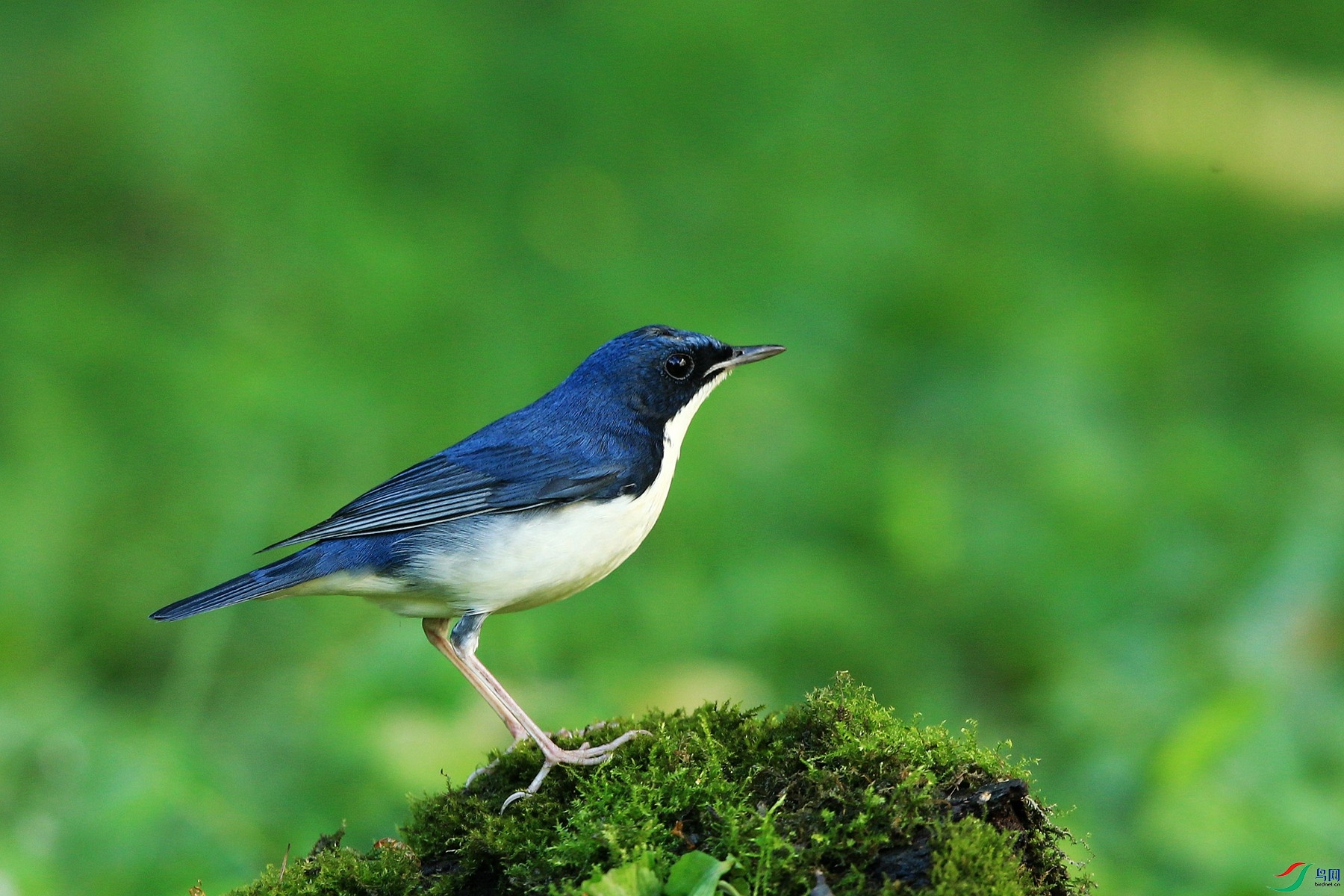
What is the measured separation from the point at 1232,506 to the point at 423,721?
20.4 feet

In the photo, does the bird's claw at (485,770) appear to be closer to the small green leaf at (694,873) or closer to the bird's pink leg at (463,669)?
the bird's pink leg at (463,669)

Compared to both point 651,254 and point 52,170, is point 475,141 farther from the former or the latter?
point 52,170

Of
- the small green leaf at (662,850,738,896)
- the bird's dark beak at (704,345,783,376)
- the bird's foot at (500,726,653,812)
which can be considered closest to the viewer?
the small green leaf at (662,850,738,896)

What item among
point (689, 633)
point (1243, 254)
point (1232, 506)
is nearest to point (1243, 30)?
point (1243, 254)

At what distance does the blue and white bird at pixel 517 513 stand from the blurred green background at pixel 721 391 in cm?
142

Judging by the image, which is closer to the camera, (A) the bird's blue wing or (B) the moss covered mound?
(B) the moss covered mound

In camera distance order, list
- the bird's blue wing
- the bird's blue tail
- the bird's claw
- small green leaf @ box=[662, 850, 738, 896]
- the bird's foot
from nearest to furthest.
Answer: small green leaf @ box=[662, 850, 738, 896], the bird's foot, the bird's claw, the bird's blue tail, the bird's blue wing

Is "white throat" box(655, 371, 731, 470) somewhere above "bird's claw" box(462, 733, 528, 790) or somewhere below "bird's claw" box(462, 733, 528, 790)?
above

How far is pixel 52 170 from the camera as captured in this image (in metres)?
11.9

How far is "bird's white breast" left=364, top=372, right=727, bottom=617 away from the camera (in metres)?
4.81

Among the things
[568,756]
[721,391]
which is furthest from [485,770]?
[721,391]

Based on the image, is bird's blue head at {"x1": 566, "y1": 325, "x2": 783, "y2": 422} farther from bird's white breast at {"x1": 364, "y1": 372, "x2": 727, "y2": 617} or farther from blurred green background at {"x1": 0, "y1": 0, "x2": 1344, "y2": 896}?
blurred green background at {"x1": 0, "y1": 0, "x2": 1344, "y2": 896}

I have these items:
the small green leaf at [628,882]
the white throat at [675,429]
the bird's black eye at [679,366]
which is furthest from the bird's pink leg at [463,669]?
the bird's black eye at [679,366]

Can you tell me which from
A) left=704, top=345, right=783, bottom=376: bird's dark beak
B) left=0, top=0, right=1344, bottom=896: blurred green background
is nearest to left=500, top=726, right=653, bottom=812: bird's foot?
left=704, top=345, right=783, bottom=376: bird's dark beak
